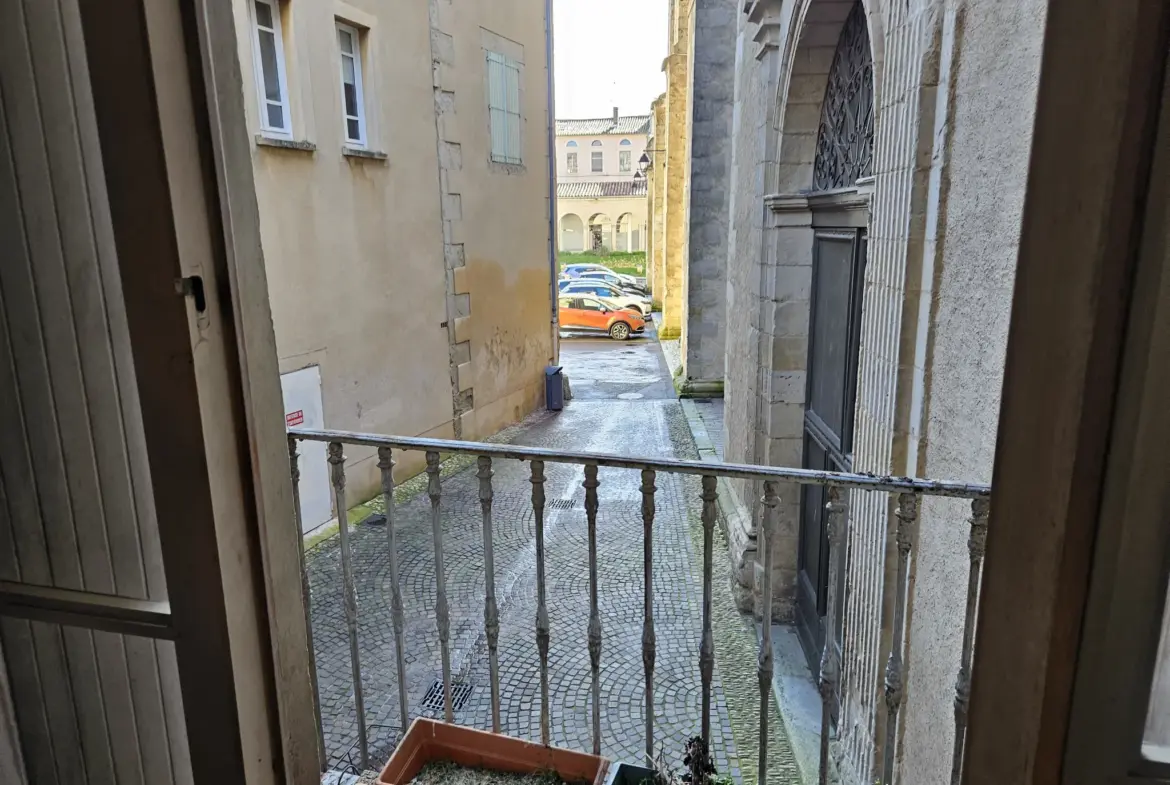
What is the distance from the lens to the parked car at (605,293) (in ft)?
61.1

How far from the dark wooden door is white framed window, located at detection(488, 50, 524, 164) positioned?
663 centimetres

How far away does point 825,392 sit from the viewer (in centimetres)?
420

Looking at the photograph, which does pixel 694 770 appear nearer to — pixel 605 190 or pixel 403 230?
pixel 403 230

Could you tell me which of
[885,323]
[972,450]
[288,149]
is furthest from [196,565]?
[288,149]

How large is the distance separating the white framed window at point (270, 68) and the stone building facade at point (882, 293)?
3.77 metres

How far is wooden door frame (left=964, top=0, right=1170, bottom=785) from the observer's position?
651 mm

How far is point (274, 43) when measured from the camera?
598 centimetres

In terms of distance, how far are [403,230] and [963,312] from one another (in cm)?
652

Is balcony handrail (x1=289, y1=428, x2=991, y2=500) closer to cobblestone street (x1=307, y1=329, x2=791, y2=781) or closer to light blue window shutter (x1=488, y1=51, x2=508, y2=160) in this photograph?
cobblestone street (x1=307, y1=329, x2=791, y2=781)

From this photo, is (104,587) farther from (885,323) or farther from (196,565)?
(885,323)

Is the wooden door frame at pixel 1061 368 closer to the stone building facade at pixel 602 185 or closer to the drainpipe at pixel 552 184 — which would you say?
the drainpipe at pixel 552 184

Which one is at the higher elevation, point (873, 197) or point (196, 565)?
point (873, 197)

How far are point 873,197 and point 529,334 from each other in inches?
339

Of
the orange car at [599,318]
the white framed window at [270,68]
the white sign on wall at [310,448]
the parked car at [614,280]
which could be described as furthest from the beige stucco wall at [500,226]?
the parked car at [614,280]
